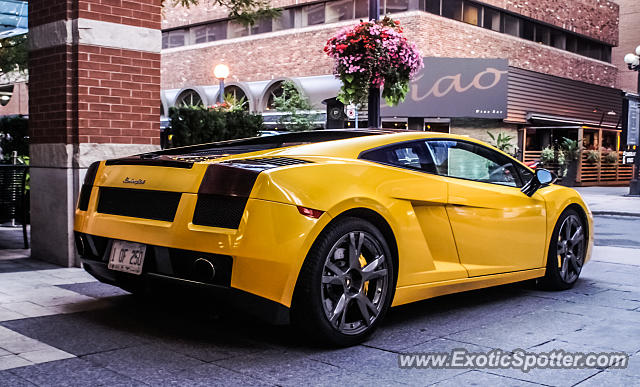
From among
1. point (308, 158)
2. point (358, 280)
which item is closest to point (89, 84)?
point (308, 158)

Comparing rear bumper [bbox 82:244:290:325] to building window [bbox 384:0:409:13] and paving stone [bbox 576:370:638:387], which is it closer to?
paving stone [bbox 576:370:638:387]

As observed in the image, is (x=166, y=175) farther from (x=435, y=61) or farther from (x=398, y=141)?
(x=435, y=61)

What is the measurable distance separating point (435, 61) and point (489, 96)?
8.54 ft

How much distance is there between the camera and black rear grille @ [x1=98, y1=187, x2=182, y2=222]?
14.3ft

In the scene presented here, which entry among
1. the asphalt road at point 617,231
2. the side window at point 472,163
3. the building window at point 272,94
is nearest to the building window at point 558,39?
the building window at point 272,94

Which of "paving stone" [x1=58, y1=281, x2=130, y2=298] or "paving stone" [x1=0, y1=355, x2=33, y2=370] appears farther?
"paving stone" [x1=58, y1=281, x2=130, y2=298]

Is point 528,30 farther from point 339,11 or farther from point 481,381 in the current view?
point 481,381

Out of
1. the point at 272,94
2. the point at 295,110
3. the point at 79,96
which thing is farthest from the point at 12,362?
the point at 272,94

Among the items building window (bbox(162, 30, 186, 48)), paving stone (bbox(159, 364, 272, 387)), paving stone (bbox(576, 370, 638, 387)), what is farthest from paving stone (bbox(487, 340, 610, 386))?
building window (bbox(162, 30, 186, 48))

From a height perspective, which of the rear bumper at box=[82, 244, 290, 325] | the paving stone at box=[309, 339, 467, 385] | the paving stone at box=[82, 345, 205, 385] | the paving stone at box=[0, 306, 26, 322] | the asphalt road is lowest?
the asphalt road

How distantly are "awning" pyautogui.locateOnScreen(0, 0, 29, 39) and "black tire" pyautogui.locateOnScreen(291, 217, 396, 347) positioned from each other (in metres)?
10.1

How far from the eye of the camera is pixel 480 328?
4992 mm

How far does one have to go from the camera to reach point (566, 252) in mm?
6422

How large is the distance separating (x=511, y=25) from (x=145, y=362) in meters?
30.5
